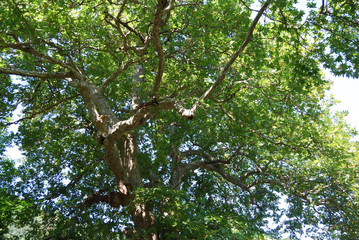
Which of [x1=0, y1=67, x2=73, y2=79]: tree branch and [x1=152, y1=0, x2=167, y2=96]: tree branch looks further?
[x1=0, y1=67, x2=73, y2=79]: tree branch

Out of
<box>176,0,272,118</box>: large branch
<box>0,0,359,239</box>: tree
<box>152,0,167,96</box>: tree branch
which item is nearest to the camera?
<box>152,0,167,96</box>: tree branch

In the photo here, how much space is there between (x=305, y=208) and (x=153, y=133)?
20.5 ft

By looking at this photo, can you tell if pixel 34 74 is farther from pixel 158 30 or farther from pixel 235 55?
pixel 235 55

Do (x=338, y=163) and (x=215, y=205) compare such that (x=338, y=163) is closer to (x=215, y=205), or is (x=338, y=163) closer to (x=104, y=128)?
(x=215, y=205)

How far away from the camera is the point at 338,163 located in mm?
8219

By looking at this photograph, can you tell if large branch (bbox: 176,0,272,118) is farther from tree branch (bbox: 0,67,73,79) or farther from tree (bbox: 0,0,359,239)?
tree branch (bbox: 0,67,73,79)

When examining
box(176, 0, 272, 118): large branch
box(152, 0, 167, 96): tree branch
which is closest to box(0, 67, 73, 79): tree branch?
box(152, 0, 167, 96): tree branch

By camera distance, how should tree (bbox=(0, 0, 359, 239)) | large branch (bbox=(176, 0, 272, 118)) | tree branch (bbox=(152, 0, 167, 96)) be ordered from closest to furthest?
tree branch (bbox=(152, 0, 167, 96)) → large branch (bbox=(176, 0, 272, 118)) → tree (bbox=(0, 0, 359, 239))

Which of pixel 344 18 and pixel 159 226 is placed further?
pixel 159 226

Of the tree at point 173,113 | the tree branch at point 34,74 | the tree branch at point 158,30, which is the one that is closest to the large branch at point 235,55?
the tree at point 173,113

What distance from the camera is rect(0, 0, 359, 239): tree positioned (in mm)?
6223

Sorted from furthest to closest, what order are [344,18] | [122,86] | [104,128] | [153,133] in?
[153,133] → [122,86] → [104,128] → [344,18]

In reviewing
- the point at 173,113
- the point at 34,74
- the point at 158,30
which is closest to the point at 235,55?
the point at 158,30

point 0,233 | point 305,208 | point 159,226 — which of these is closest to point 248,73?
point 159,226
